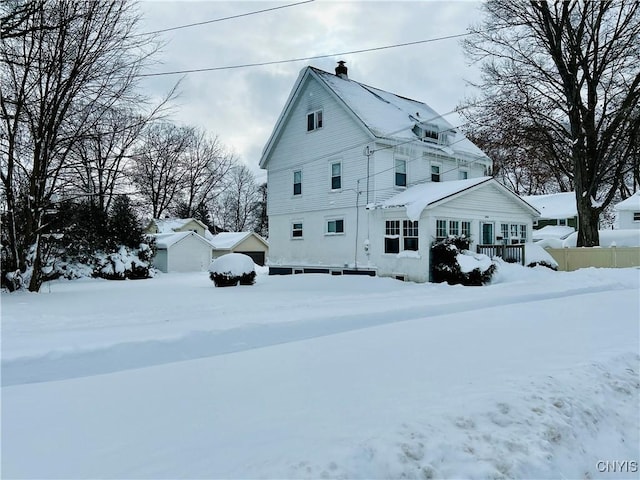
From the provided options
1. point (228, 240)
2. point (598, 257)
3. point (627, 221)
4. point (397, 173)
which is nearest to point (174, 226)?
point (228, 240)

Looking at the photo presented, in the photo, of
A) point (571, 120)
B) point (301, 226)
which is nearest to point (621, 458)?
point (301, 226)

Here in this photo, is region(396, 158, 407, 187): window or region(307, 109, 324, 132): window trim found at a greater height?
region(307, 109, 324, 132): window trim

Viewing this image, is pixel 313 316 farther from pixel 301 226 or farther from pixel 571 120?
pixel 571 120

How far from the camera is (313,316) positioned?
843 centimetres

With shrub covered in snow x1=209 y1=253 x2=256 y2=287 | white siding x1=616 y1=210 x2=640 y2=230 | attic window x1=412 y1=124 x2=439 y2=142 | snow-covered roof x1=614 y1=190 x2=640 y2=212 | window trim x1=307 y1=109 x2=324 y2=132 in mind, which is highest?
window trim x1=307 y1=109 x2=324 y2=132

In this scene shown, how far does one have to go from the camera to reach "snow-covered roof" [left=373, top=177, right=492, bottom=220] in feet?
54.8

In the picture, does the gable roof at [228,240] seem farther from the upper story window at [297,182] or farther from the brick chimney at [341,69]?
the brick chimney at [341,69]

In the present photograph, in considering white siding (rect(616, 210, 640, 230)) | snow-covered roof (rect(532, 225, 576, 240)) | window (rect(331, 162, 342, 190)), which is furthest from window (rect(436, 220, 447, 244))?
white siding (rect(616, 210, 640, 230))

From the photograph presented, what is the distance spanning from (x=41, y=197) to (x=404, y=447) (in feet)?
42.8

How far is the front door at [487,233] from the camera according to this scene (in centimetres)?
1905

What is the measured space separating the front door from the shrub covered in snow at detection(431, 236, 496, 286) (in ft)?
7.95

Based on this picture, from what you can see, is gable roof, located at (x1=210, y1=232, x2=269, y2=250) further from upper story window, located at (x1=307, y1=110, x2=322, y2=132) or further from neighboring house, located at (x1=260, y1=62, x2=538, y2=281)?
upper story window, located at (x1=307, y1=110, x2=322, y2=132)

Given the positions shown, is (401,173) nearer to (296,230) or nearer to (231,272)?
(296,230)

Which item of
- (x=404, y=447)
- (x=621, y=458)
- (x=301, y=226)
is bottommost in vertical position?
(x=621, y=458)
